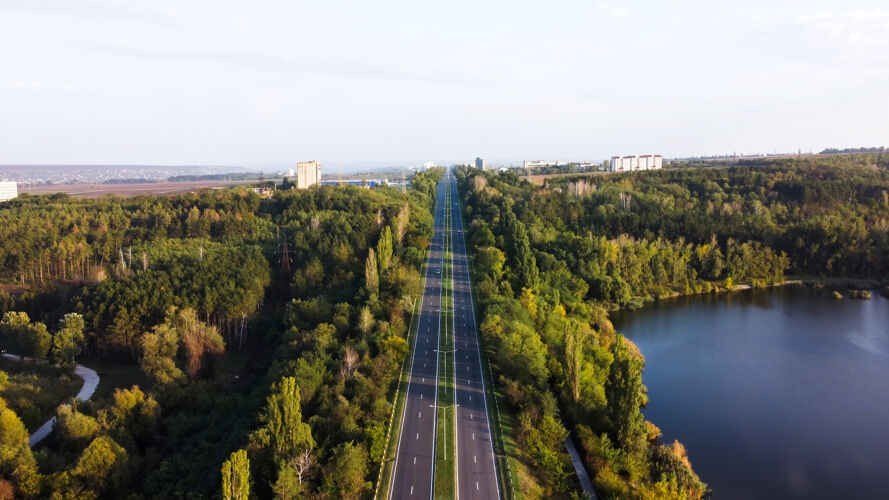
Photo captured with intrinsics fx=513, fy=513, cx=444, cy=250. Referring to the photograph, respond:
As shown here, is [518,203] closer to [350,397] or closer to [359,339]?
[359,339]

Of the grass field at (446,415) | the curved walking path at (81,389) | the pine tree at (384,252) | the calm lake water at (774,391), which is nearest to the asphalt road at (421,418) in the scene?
the grass field at (446,415)

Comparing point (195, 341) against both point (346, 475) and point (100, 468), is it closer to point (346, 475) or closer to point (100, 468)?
point (100, 468)

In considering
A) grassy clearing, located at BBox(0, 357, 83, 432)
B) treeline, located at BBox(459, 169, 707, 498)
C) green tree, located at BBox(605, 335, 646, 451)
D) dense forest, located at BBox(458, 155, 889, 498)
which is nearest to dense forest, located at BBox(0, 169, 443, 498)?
grassy clearing, located at BBox(0, 357, 83, 432)

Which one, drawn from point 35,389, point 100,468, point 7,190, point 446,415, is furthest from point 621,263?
point 7,190

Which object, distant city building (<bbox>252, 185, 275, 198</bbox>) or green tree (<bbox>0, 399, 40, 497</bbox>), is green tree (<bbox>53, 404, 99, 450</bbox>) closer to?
green tree (<bbox>0, 399, 40, 497</bbox>)

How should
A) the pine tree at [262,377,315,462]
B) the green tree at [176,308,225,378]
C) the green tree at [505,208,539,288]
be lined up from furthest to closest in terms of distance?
the green tree at [505,208,539,288] < the green tree at [176,308,225,378] < the pine tree at [262,377,315,462]

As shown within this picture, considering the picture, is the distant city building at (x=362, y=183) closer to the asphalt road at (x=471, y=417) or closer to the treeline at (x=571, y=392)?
the treeline at (x=571, y=392)
